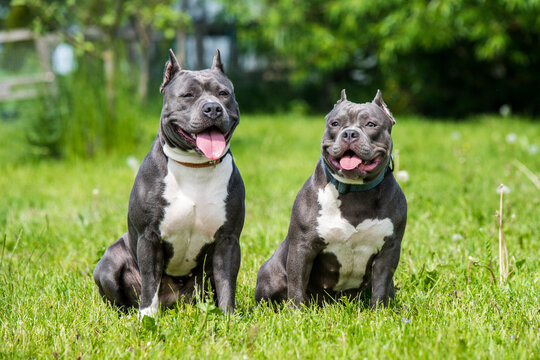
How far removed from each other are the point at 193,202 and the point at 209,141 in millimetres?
328

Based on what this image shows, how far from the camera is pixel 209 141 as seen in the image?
315cm

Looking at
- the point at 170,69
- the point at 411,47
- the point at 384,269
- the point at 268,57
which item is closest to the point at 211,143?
the point at 170,69

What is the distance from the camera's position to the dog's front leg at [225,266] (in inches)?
131

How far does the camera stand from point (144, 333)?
298cm

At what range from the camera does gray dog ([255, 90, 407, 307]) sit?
3092mm

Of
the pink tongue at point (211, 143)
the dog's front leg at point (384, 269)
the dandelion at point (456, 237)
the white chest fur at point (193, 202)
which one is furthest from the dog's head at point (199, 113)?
the dandelion at point (456, 237)

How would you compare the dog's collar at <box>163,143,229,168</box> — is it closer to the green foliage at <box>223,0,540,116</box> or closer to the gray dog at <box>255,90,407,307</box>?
the gray dog at <box>255,90,407,307</box>

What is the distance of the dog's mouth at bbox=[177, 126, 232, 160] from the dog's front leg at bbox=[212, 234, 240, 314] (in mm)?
479

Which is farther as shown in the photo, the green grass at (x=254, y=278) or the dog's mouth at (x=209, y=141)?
the dog's mouth at (x=209, y=141)

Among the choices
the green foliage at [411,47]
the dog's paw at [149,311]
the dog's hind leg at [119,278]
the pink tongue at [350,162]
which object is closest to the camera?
the pink tongue at [350,162]

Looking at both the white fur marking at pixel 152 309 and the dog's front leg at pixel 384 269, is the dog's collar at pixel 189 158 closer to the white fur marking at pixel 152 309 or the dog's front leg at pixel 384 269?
the white fur marking at pixel 152 309

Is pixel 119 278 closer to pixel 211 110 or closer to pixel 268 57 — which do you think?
pixel 211 110

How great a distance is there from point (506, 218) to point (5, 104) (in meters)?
9.70

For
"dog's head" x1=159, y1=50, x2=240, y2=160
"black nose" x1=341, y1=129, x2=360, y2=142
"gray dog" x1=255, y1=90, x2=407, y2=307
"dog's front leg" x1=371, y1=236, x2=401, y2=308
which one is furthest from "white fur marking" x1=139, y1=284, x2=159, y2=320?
"black nose" x1=341, y1=129, x2=360, y2=142
